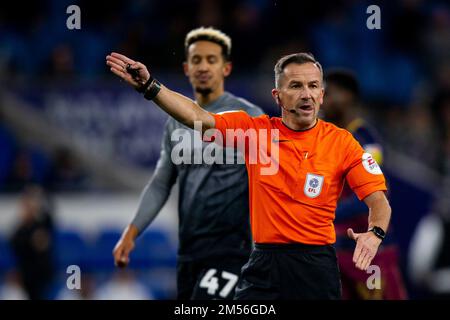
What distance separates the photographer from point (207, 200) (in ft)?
21.4

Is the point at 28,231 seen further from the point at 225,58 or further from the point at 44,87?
the point at 225,58

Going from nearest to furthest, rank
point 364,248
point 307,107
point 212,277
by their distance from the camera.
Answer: point 364,248
point 307,107
point 212,277

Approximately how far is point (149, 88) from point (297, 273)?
121 centimetres

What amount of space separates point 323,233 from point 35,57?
9.03 metres

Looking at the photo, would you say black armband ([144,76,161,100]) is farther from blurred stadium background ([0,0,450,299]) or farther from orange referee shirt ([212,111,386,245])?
blurred stadium background ([0,0,450,299])

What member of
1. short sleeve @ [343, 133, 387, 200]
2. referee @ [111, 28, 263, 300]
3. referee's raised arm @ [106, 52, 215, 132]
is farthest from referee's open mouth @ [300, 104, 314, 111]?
referee @ [111, 28, 263, 300]

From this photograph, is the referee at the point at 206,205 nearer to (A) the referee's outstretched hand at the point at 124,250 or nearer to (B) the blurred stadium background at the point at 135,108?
(A) the referee's outstretched hand at the point at 124,250

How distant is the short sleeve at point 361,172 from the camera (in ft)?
16.6

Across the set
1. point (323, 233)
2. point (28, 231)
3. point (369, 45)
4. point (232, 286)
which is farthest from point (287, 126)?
point (369, 45)

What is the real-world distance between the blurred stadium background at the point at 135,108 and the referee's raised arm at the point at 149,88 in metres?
6.14

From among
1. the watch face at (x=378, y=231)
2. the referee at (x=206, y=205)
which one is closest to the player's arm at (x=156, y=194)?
the referee at (x=206, y=205)

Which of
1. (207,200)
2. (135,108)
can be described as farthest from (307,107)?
(135,108)

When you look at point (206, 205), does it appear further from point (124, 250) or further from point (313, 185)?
point (313, 185)
